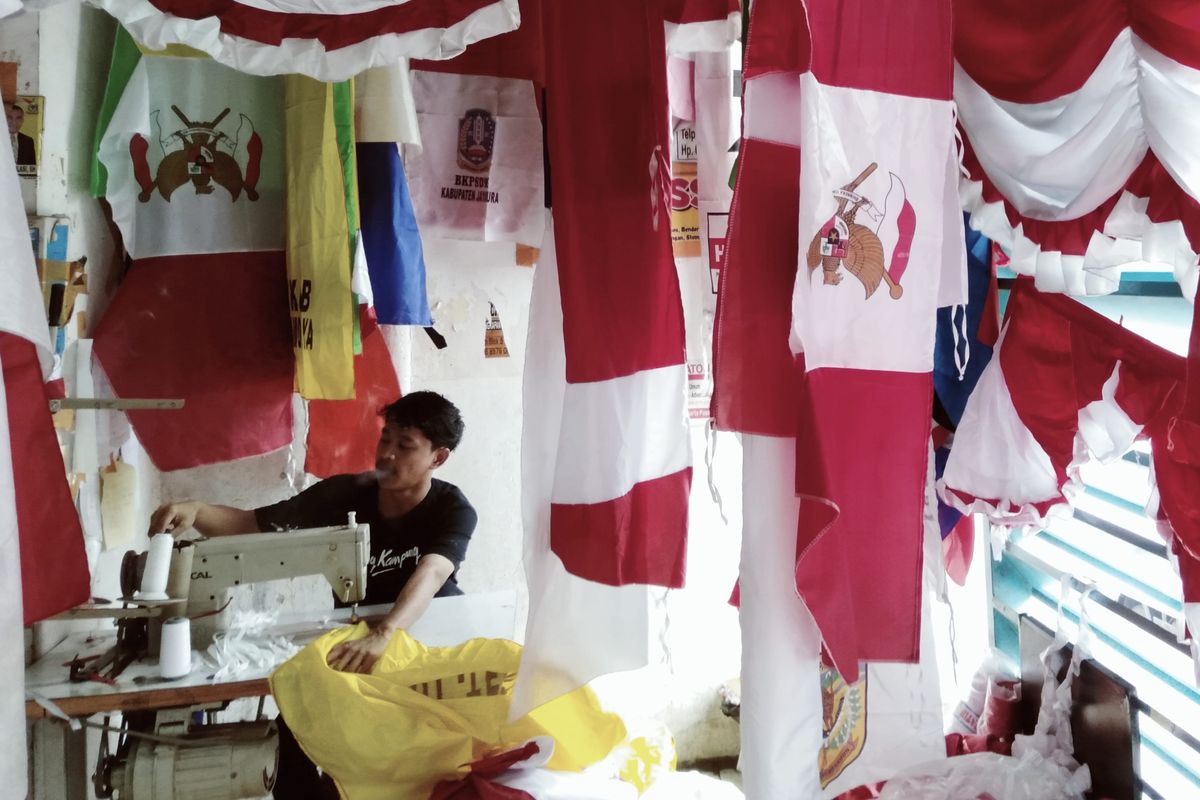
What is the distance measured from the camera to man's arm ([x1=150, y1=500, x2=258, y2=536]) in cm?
221

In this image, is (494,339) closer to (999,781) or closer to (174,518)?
(174,518)

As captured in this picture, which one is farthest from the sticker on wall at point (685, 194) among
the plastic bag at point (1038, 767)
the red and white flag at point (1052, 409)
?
the plastic bag at point (1038, 767)

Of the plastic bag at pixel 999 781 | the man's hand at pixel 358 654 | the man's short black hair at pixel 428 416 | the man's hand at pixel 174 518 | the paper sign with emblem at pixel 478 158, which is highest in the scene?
the paper sign with emblem at pixel 478 158

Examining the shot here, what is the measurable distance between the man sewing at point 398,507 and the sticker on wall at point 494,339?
248 mm

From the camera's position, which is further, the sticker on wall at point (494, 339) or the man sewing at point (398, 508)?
the sticker on wall at point (494, 339)

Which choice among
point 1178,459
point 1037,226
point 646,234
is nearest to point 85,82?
point 646,234

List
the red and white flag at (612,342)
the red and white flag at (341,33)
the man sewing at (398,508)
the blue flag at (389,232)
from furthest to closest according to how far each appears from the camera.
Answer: the man sewing at (398,508) < the blue flag at (389,232) < the red and white flag at (612,342) < the red and white flag at (341,33)

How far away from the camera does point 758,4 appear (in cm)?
108

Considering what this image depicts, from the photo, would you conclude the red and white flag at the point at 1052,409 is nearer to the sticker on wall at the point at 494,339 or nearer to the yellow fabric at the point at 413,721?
the yellow fabric at the point at 413,721

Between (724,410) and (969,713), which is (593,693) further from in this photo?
(969,713)

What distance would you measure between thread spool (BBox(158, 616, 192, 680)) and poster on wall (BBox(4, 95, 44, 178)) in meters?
1.04

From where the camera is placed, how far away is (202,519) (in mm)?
2309

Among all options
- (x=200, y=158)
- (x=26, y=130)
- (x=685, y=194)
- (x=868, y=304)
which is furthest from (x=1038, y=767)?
(x=26, y=130)

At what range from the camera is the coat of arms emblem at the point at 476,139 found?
1763mm
